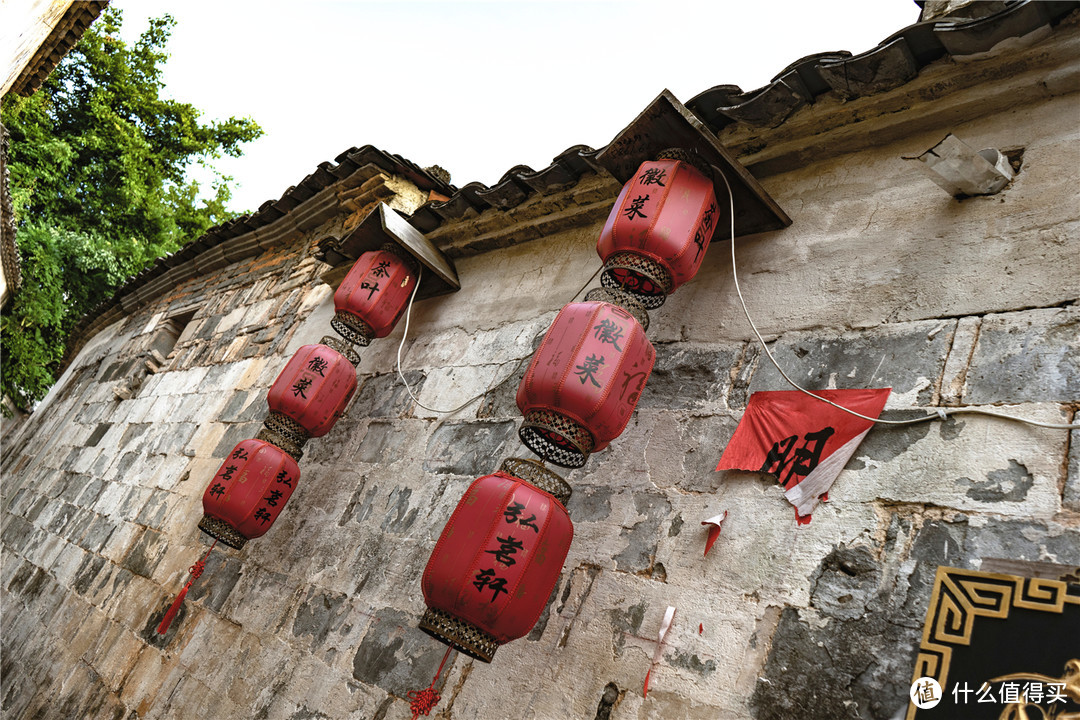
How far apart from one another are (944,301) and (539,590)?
1.64 m

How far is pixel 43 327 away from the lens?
11875 mm

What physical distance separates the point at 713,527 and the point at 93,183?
14.1 meters

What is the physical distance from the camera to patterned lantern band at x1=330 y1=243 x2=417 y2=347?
4180mm

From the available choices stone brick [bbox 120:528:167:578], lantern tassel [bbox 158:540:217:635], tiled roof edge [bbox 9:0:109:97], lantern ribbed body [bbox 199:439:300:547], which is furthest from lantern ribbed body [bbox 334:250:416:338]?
tiled roof edge [bbox 9:0:109:97]

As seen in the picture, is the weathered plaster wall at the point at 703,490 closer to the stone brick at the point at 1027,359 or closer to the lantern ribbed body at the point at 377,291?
the stone brick at the point at 1027,359

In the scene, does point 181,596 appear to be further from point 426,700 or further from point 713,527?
point 713,527

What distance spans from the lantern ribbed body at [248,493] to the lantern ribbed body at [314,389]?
259mm

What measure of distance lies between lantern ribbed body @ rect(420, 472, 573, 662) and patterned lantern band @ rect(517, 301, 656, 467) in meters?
0.21

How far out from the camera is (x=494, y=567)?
2.11 m

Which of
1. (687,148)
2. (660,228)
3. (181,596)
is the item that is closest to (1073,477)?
(660,228)

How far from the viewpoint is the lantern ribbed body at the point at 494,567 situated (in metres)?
2.10

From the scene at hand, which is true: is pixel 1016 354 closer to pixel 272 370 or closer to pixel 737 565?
pixel 737 565

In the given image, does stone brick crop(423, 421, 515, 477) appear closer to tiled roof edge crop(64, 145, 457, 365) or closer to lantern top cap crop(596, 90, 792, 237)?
lantern top cap crop(596, 90, 792, 237)

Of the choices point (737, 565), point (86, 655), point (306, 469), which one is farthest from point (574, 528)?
point (86, 655)
